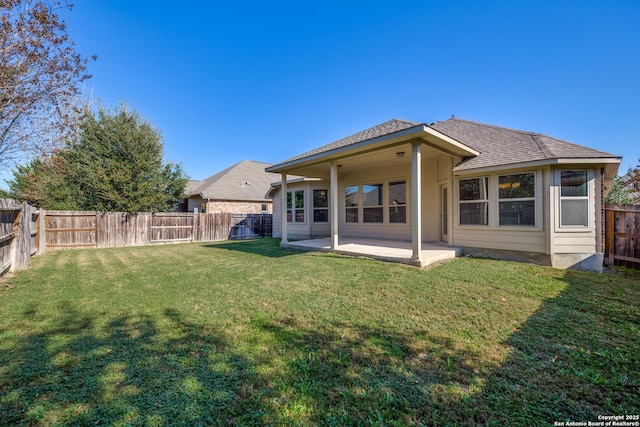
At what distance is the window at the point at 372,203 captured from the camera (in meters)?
10.4

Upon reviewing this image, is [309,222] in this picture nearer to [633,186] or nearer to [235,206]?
[235,206]

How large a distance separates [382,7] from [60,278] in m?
11.7

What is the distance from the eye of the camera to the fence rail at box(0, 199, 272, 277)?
20.9ft

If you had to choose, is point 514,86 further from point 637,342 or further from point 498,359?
point 498,359

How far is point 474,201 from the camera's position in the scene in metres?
7.71

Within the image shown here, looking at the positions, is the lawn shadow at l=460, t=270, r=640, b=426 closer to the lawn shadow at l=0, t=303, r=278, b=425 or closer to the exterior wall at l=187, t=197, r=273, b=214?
the lawn shadow at l=0, t=303, r=278, b=425

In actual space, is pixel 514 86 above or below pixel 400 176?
above

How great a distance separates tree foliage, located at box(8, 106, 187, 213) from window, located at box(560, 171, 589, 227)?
1667 centimetres

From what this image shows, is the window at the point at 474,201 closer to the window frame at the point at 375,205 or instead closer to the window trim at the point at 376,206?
the window trim at the point at 376,206

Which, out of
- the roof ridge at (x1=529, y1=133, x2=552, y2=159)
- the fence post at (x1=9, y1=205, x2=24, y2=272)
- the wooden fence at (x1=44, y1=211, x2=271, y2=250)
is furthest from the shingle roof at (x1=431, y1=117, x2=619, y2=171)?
the wooden fence at (x1=44, y1=211, x2=271, y2=250)

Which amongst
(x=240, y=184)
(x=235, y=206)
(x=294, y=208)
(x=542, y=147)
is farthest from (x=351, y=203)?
(x=240, y=184)

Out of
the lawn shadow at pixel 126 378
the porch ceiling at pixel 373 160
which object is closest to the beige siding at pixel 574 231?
the porch ceiling at pixel 373 160

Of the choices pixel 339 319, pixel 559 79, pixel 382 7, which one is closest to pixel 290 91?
pixel 382 7

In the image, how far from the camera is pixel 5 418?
179cm
